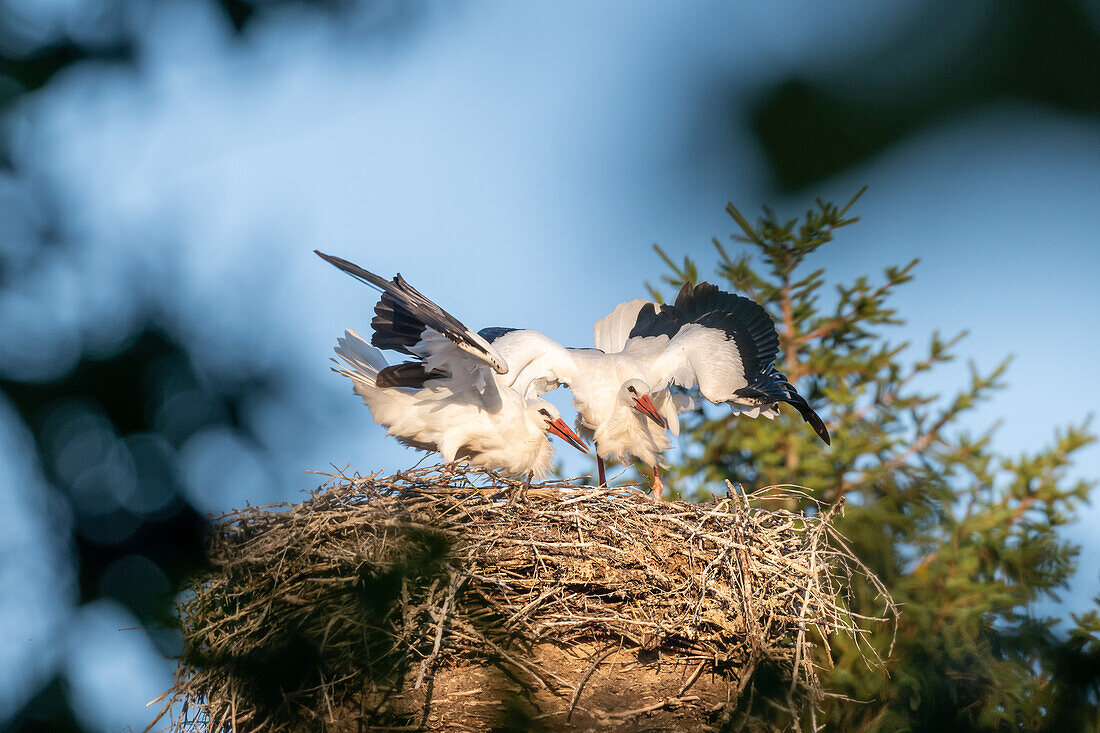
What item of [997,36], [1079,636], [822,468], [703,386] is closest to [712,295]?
[703,386]

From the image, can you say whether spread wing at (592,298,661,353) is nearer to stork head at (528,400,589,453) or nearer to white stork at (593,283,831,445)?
white stork at (593,283,831,445)

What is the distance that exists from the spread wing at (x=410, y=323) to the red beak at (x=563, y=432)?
645 millimetres

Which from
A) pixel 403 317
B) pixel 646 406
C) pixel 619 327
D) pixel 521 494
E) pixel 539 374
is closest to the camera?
pixel 521 494

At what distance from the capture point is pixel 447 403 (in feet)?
16.1

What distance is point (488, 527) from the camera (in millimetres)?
3930

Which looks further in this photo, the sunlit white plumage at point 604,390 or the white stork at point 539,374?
the sunlit white plumage at point 604,390

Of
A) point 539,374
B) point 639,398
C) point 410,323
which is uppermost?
point 639,398

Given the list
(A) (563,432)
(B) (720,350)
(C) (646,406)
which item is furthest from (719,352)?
(A) (563,432)

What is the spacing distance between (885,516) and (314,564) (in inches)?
126

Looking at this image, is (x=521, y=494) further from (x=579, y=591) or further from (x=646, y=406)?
(x=646, y=406)

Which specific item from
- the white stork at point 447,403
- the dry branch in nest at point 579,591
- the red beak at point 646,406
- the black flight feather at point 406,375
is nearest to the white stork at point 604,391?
the red beak at point 646,406

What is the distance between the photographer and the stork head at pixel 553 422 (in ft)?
16.7

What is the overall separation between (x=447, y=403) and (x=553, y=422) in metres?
0.61

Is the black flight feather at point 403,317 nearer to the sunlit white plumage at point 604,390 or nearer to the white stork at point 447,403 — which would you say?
the white stork at point 447,403
